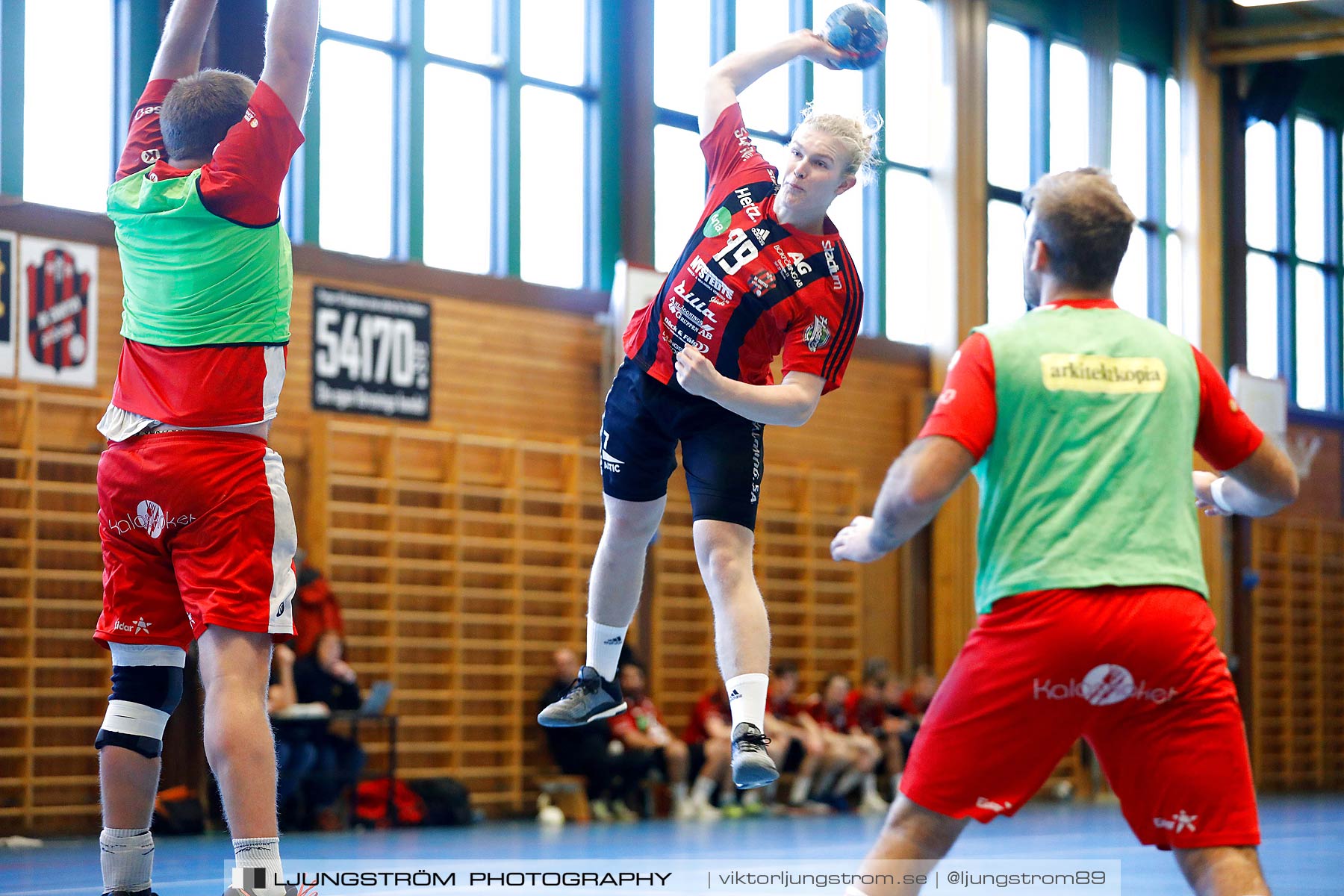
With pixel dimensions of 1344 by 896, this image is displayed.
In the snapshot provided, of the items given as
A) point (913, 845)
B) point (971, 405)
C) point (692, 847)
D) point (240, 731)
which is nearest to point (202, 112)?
point (240, 731)

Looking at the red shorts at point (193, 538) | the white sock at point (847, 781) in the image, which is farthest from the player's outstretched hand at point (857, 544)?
the white sock at point (847, 781)

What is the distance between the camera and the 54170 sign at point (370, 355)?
38.5ft

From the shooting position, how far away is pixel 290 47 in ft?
12.8

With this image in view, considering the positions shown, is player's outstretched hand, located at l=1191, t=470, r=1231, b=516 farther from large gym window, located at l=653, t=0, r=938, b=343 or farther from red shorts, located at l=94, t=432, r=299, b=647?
large gym window, located at l=653, t=0, r=938, b=343

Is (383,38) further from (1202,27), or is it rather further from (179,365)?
(1202,27)

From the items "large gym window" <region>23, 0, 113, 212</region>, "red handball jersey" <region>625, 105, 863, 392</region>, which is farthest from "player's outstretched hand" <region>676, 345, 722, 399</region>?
"large gym window" <region>23, 0, 113, 212</region>

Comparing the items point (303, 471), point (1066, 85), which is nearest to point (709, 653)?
point (303, 471)

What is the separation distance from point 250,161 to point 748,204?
5.25 feet

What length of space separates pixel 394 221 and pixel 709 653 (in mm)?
4596

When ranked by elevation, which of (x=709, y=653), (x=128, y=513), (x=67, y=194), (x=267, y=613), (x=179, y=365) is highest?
(x=67, y=194)

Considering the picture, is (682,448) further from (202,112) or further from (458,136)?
(458,136)

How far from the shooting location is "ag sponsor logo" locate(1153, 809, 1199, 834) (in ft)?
9.22

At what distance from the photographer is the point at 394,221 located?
12.4 metres

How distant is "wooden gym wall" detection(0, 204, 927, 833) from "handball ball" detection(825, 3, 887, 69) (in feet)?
22.8
